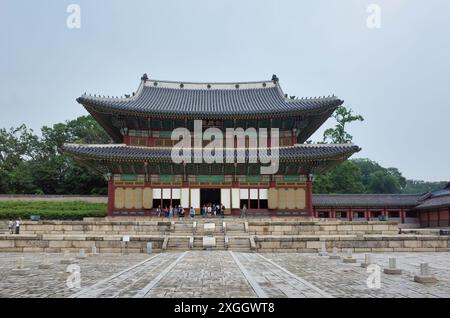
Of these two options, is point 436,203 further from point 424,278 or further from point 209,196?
point 424,278

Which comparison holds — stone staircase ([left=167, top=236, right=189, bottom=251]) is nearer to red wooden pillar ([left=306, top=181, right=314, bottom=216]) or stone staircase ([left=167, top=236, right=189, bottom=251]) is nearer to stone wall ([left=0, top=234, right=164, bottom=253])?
stone wall ([left=0, top=234, right=164, bottom=253])

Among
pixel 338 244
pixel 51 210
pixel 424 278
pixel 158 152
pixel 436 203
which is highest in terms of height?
pixel 158 152

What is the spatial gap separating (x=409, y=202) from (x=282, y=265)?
39.3 metres

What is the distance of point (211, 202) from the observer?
40094mm

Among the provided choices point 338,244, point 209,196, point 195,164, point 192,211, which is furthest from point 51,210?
point 338,244

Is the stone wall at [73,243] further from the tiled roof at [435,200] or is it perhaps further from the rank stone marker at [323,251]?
the tiled roof at [435,200]

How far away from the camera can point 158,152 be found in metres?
36.9

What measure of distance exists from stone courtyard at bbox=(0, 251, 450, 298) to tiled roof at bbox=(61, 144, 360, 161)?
56.4 feet

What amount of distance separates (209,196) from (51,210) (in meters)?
19.3

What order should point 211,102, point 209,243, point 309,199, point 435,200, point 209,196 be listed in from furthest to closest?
point 435,200 → point 211,102 → point 209,196 → point 309,199 → point 209,243

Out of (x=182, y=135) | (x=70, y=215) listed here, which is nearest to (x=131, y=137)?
(x=182, y=135)

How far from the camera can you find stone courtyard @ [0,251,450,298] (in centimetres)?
1075

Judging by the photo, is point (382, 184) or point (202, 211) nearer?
point (202, 211)

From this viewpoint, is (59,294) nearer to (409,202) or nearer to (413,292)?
(413,292)
